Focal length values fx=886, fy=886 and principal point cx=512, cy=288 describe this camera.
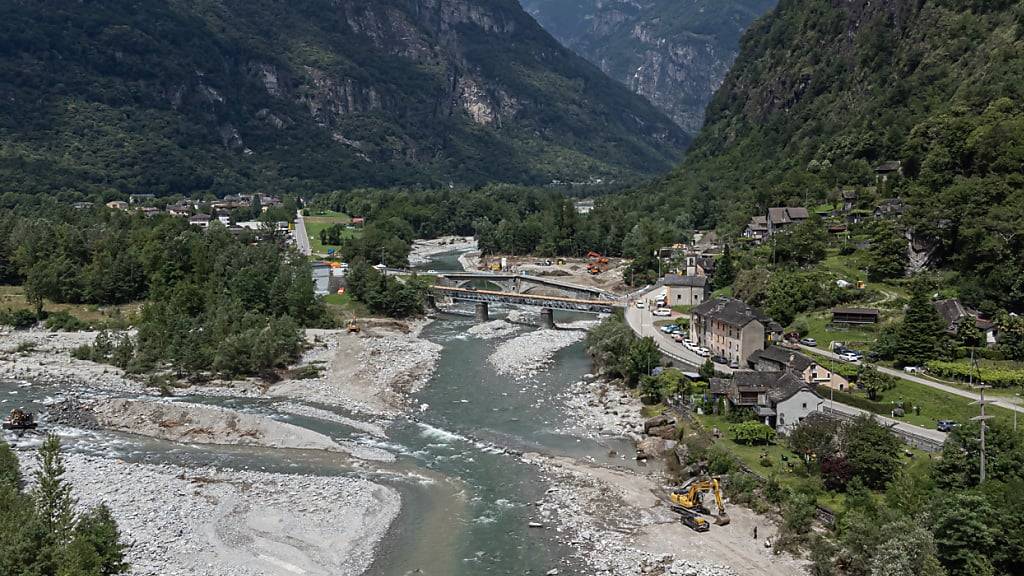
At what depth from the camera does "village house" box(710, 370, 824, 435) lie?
168 ft

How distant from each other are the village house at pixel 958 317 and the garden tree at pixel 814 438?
65.4ft

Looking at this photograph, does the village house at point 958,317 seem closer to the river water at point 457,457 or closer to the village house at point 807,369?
the village house at point 807,369

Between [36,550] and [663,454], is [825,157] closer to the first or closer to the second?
[663,454]

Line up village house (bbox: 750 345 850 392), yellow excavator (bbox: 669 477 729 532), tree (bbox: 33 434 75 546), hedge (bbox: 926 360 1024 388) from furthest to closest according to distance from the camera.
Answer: village house (bbox: 750 345 850 392), hedge (bbox: 926 360 1024 388), yellow excavator (bbox: 669 477 729 532), tree (bbox: 33 434 75 546)

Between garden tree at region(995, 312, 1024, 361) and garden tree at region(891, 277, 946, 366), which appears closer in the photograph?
garden tree at region(995, 312, 1024, 361)

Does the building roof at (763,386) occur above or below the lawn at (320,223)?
below

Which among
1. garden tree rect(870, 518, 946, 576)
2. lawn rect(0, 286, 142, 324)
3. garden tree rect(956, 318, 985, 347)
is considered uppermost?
lawn rect(0, 286, 142, 324)

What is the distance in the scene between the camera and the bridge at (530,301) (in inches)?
3637

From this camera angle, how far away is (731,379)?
57906 millimetres

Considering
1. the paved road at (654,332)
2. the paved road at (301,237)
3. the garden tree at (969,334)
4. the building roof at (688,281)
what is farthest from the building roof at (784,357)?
the paved road at (301,237)

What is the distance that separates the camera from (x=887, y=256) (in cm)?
7575

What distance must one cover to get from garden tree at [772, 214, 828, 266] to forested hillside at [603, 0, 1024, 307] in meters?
8.31

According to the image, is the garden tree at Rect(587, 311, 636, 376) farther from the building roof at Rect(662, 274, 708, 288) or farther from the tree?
the tree

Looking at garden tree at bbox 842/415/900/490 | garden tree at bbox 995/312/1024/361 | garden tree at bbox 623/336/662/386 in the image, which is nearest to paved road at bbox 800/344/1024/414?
garden tree at bbox 995/312/1024/361
